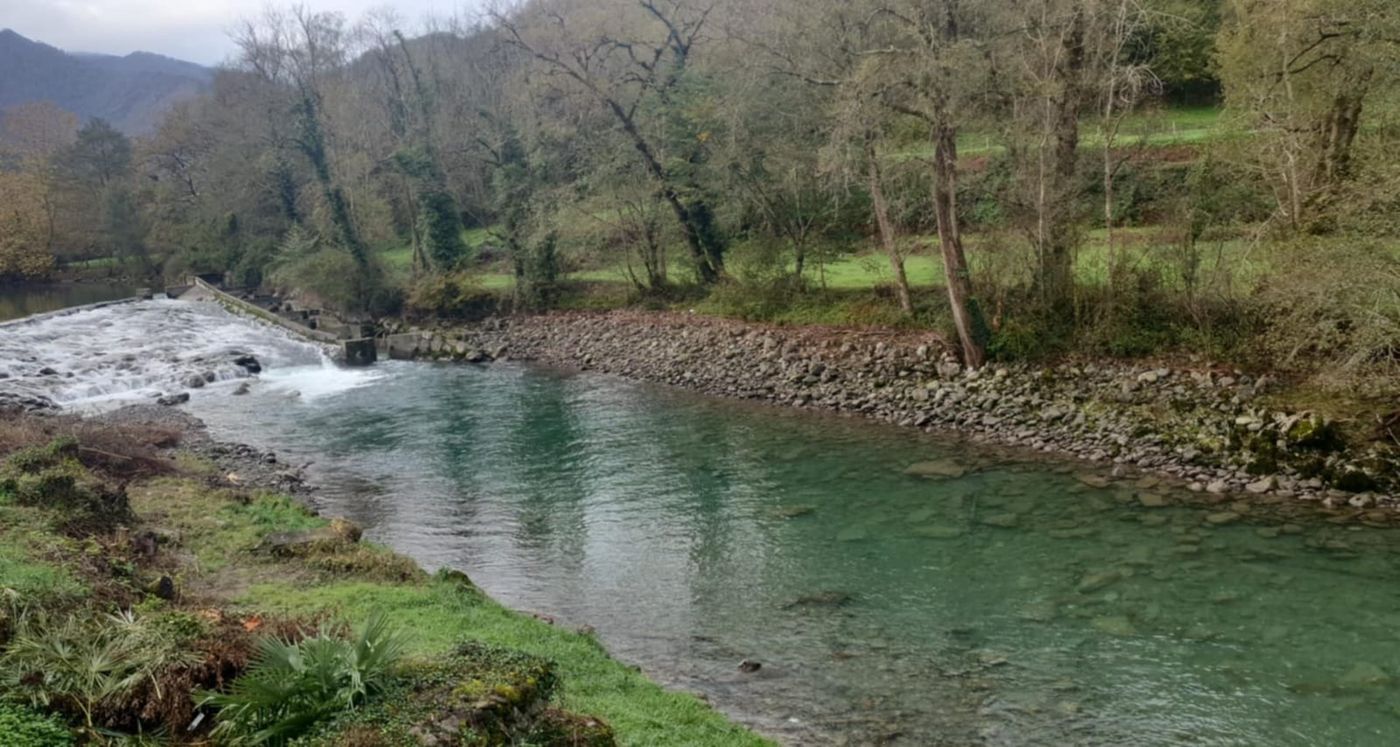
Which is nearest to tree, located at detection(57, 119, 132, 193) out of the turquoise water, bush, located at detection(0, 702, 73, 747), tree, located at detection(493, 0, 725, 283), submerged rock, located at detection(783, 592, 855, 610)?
tree, located at detection(493, 0, 725, 283)

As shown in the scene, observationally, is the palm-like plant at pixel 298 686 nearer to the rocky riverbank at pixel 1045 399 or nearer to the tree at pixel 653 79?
the rocky riverbank at pixel 1045 399

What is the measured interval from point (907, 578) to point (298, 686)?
33.0 feet

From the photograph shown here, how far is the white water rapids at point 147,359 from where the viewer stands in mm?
29594

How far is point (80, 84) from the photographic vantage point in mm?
177375

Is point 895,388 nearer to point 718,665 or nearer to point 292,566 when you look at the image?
point 718,665

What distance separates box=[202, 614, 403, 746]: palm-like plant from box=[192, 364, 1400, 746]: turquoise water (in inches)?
199

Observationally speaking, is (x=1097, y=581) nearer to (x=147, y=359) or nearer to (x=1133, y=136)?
(x=1133, y=136)

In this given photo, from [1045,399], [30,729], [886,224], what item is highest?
[886,224]

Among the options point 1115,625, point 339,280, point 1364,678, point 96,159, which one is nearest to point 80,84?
point 96,159

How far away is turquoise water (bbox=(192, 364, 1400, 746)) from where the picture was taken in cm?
1022

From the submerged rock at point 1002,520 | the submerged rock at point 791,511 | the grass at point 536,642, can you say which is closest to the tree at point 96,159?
the submerged rock at point 791,511

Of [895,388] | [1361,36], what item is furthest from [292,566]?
[1361,36]

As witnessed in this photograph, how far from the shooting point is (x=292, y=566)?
43.3 ft

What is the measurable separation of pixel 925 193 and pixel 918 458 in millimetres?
10460
